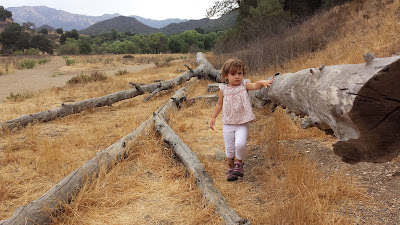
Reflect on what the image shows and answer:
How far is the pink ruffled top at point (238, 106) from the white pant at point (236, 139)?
0.28ft

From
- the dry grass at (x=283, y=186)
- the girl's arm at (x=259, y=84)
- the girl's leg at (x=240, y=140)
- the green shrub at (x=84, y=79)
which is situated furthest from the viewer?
the green shrub at (x=84, y=79)

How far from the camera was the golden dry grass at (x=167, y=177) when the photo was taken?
2.59 meters

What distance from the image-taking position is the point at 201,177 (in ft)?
9.94

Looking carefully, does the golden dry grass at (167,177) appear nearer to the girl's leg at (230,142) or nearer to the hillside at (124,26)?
the girl's leg at (230,142)

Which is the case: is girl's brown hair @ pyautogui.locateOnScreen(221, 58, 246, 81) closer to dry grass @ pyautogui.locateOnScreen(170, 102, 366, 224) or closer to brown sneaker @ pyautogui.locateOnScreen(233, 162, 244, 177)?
brown sneaker @ pyautogui.locateOnScreen(233, 162, 244, 177)

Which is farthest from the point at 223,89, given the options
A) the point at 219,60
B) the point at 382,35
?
the point at 219,60

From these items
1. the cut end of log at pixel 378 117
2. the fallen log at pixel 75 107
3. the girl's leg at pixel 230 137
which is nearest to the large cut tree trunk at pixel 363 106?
the cut end of log at pixel 378 117

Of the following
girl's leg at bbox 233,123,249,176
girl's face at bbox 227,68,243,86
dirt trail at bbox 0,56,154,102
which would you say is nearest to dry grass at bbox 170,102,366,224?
girl's leg at bbox 233,123,249,176

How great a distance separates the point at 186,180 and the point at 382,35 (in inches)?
358

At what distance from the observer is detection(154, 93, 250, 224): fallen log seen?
2.42m

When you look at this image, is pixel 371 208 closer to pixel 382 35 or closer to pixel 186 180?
pixel 186 180

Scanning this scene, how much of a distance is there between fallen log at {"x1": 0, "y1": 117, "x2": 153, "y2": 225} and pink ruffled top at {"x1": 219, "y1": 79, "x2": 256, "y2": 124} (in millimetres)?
1605

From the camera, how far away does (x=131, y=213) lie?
2.75 metres

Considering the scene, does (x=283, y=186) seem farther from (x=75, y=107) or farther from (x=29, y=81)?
(x=29, y=81)
